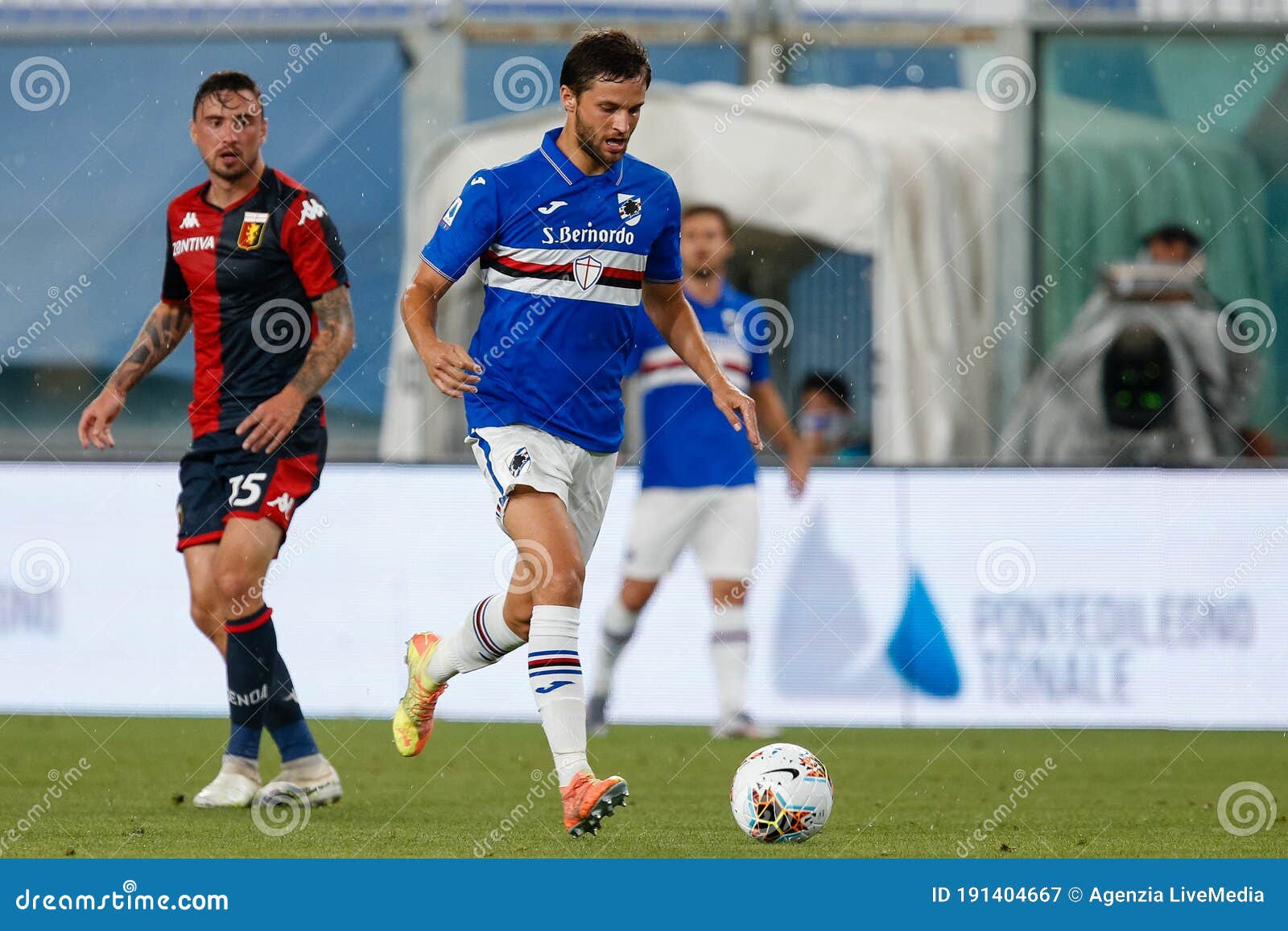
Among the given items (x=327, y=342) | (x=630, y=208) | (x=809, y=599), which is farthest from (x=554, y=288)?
(x=809, y=599)

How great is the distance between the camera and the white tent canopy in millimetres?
12031

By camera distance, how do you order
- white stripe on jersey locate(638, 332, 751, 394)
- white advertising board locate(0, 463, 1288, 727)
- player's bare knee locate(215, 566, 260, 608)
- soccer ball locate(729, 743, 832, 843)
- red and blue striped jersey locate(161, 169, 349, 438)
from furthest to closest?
white advertising board locate(0, 463, 1288, 727)
white stripe on jersey locate(638, 332, 751, 394)
red and blue striped jersey locate(161, 169, 349, 438)
player's bare knee locate(215, 566, 260, 608)
soccer ball locate(729, 743, 832, 843)

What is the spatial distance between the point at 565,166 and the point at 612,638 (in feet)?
13.2

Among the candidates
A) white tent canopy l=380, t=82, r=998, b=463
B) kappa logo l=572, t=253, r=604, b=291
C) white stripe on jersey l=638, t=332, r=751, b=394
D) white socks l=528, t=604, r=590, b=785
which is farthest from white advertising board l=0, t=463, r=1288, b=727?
white socks l=528, t=604, r=590, b=785

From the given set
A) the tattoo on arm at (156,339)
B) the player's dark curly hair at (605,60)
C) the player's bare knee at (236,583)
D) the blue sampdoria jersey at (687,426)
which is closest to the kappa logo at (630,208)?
the player's dark curly hair at (605,60)

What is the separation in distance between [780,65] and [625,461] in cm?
372

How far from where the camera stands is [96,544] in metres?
10.0

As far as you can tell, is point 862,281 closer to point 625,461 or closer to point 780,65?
point 780,65

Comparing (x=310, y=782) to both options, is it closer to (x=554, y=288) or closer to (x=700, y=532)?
(x=554, y=288)

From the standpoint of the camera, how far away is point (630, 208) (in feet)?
17.7

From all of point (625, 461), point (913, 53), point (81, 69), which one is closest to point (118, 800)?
point (625, 461)

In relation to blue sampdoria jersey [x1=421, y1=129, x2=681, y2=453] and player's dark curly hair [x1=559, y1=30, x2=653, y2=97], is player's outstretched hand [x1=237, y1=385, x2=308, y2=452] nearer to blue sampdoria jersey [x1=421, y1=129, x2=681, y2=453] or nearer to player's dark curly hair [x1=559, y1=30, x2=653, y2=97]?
blue sampdoria jersey [x1=421, y1=129, x2=681, y2=453]

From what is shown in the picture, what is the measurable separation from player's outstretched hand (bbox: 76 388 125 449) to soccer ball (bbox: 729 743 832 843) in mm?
2584

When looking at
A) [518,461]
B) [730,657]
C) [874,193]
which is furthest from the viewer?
[874,193]
